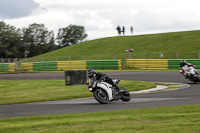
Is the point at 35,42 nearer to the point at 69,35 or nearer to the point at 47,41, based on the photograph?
the point at 47,41

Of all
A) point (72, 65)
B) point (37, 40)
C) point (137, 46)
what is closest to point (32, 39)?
point (37, 40)

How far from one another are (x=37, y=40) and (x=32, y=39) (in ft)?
6.02

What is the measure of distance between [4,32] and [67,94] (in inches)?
4099

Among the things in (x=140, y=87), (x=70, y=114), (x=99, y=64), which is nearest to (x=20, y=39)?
(x=99, y=64)

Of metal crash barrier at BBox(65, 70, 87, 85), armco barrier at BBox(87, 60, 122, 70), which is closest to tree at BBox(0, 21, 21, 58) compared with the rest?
armco barrier at BBox(87, 60, 122, 70)

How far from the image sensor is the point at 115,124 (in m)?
7.78

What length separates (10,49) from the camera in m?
114

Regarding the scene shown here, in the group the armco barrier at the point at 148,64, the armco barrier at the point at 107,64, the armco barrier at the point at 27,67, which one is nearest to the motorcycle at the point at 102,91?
the armco barrier at the point at 148,64

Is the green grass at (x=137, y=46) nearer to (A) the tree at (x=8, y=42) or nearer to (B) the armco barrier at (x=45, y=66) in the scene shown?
(B) the armco barrier at (x=45, y=66)

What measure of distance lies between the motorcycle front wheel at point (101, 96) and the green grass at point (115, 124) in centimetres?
294

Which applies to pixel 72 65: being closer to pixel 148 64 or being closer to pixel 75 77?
pixel 148 64

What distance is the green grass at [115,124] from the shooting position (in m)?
7.10

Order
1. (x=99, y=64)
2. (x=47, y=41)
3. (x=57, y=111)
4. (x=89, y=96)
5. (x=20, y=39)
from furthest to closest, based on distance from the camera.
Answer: (x=47, y=41) → (x=20, y=39) → (x=99, y=64) → (x=89, y=96) → (x=57, y=111)

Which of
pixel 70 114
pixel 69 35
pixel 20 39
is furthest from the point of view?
pixel 69 35
